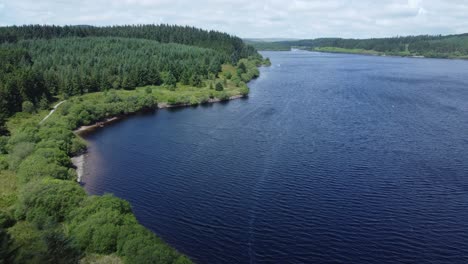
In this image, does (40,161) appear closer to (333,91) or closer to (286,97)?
(286,97)

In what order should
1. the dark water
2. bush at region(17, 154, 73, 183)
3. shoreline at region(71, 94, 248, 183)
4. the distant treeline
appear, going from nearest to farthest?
1. the dark water
2. bush at region(17, 154, 73, 183)
3. shoreline at region(71, 94, 248, 183)
4. the distant treeline

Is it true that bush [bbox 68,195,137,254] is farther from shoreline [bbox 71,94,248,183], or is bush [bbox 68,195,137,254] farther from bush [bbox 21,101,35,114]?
bush [bbox 21,101,35,114]

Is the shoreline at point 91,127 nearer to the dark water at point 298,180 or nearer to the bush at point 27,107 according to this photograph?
the dark water at point 298,180

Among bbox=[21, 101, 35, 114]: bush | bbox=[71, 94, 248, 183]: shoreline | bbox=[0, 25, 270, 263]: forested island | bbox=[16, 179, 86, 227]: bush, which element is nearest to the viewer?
bbox=[0, 25, 270, 263]: forested island

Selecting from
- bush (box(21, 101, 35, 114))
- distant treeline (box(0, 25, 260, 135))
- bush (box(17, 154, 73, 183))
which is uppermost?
distant treeline (box(0, 25, 260, 135))

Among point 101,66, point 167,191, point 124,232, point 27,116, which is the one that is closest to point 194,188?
point 167,191

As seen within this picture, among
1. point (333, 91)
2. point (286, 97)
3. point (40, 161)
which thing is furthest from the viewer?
point (333, 91)

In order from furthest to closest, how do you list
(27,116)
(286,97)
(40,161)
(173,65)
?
1. (173,65)
2. (286,97)
3. (27,116)
4. (40,161)

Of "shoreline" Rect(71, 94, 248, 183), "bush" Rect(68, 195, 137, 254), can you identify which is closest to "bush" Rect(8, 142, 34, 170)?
"shoreline" Rect(71, 94, 248, 183)
